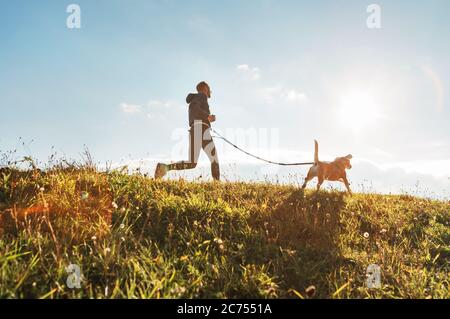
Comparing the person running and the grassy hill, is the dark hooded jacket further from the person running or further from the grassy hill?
the grassy hill

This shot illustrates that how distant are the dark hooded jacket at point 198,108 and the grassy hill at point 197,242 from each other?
2.83 metres

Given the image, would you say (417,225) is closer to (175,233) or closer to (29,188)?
(175,233)

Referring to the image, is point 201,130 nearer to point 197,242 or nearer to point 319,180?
point 319,180

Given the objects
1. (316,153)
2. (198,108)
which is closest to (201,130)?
(198,108)

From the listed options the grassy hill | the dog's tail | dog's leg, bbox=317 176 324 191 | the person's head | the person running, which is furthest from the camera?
the person's head

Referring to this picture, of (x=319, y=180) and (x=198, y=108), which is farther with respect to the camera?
(x=198, y=108)

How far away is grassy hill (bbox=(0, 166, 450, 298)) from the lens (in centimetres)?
378

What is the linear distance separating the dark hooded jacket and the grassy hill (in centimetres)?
283

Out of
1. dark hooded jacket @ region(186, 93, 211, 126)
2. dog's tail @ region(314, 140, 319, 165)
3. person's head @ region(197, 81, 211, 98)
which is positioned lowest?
dog's tail @ region(314, 140, 319, 165)

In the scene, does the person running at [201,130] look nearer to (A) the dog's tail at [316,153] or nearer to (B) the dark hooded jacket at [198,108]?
(B) the dark hooded jacket at [198,108]

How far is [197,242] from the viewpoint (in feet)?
16.3

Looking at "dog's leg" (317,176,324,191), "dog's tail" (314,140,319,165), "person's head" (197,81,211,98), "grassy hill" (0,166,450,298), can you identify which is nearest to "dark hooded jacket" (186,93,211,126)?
"person's head" (197,81,211,98)

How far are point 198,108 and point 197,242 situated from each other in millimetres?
5931
